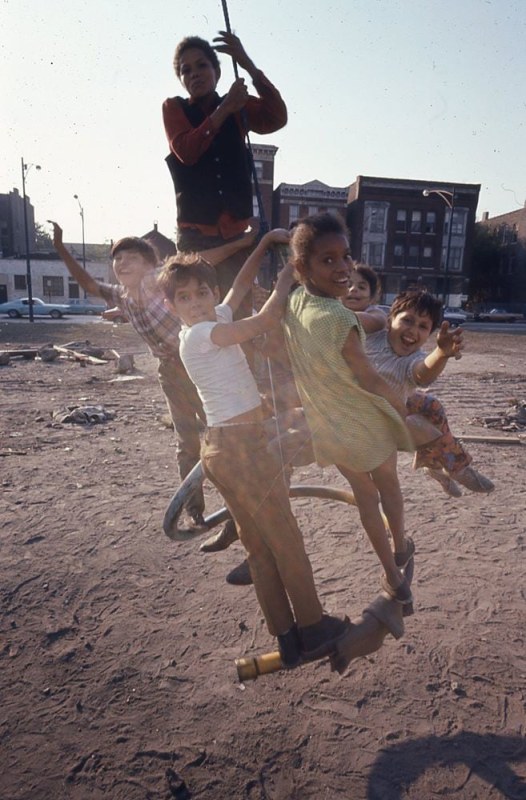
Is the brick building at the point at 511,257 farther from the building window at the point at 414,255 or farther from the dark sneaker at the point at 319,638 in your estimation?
the dark sneaker at the point at 319,638

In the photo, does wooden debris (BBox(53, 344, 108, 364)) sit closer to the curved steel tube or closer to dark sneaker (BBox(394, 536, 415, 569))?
the curved steel tube

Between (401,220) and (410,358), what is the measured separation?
1772 inches

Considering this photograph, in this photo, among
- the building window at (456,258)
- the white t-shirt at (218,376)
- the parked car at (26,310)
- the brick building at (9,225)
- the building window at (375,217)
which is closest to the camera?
the white t-shirt at (218,376)

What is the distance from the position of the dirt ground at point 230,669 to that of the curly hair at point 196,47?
9.02ft

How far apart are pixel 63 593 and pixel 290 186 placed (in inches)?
1442

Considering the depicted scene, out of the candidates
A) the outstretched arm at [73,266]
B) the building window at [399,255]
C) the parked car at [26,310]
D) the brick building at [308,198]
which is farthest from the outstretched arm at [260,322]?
the building window at [399,255]

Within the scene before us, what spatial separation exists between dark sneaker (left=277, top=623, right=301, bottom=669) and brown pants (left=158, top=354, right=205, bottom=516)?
1034 mm

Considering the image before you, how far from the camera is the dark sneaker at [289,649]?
202 centimetres

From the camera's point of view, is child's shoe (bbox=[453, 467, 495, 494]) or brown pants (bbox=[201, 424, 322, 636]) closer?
brown pants (bbox=[201, 424, 322, 636])

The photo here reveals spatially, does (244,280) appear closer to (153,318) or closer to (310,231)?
(310,231)

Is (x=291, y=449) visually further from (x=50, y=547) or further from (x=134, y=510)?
(x=134, y=510)

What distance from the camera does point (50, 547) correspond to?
4113 mm

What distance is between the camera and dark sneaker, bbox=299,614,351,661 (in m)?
1.99

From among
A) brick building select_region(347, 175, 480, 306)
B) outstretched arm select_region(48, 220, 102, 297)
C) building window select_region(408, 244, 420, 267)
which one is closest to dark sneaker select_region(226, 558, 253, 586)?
outstretched arm select_region(48, 220, 102, 297)
